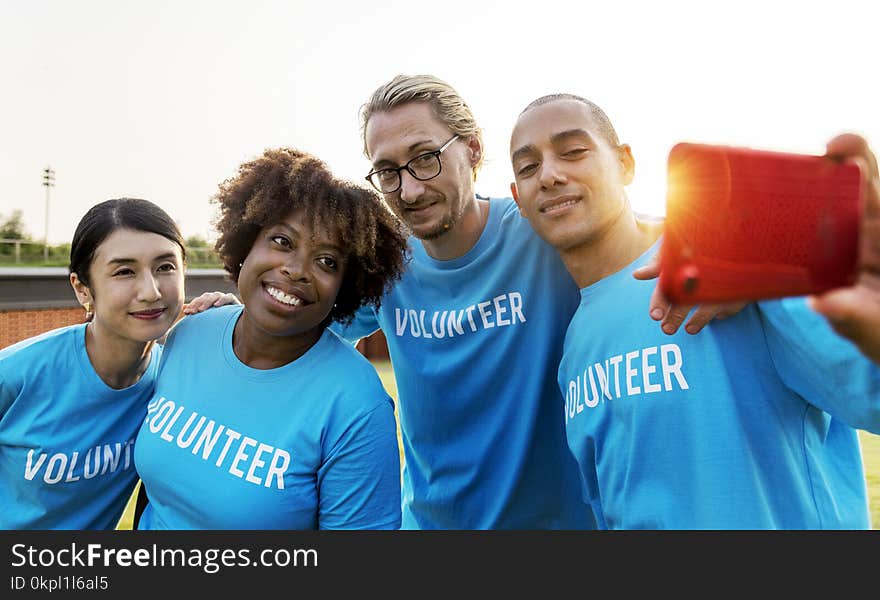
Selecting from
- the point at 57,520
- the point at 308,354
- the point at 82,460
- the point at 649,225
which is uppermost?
the point at 649,225

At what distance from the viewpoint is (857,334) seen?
0.84 m

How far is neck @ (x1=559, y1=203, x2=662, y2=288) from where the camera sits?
6.58ft

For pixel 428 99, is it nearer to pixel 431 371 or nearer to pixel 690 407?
pixel 431 371

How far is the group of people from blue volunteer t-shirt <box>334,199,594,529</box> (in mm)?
10

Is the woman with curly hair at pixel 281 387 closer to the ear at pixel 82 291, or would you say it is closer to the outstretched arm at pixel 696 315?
the ear at pixel 82 291

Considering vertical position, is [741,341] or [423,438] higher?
[741,341]

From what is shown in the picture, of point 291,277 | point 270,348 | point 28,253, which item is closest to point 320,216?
point 291,277

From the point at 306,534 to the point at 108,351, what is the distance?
44.5 inches

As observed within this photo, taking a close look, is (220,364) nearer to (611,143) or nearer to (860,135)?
(611,143)

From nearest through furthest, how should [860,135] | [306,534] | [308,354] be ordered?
[860,135]
[306,534]
[308,354]

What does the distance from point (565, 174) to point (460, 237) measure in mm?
680

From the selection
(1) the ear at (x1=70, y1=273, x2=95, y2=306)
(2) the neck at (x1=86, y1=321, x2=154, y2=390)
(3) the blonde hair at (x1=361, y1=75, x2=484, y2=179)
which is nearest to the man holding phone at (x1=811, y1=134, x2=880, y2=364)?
(3) the blonde hair at (x1=361, y1=75, x2=484, y2=179)

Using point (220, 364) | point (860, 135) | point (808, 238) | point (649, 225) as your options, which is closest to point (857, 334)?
point (808, 238)

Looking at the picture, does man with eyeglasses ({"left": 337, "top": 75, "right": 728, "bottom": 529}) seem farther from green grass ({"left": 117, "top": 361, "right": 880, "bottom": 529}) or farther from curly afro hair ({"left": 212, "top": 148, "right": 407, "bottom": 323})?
green grass ({"left": 117, "top": 361, "right": 880, "bottom": 529})
